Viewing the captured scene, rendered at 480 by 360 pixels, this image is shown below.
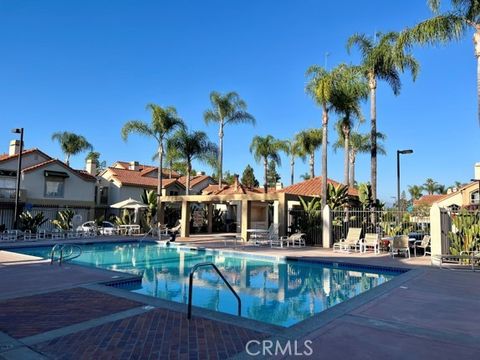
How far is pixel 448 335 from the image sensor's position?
575cm

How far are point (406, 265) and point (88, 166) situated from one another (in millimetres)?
34168

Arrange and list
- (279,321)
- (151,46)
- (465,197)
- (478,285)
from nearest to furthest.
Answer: (279,321), (478,285), (151,46), (465,197)

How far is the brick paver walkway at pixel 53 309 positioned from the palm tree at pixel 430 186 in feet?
377

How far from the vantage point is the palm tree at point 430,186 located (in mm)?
108312

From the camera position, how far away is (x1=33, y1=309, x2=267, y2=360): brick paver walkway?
15.8 feet

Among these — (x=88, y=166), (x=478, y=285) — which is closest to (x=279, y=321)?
(x=478, y=285)

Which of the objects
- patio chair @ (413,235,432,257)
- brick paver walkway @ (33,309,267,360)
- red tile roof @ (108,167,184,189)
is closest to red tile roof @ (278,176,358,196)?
patio chair @ (413,235,432,257)

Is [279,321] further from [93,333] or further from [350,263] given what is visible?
[350,263]

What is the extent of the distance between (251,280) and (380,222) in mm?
11061

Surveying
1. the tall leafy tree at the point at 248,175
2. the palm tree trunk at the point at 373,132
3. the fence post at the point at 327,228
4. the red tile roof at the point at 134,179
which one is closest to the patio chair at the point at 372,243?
the fence post at the point at 327,228

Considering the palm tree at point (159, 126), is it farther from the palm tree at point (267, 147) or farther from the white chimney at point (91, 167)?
the palm tree at point (267, 147)

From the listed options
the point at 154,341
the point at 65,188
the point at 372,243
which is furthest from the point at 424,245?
the point at 65,188

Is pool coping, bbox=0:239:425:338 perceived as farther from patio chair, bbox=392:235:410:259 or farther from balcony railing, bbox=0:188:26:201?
balcony railing, bbox=0:188:26:201

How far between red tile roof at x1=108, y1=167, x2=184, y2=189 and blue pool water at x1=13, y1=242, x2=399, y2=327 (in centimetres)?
1816
